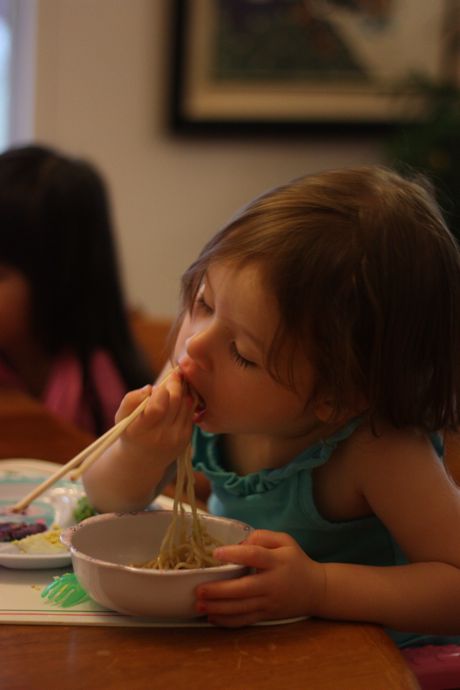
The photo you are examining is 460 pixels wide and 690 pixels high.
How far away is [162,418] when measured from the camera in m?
0.84

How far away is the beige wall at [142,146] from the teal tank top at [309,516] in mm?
2024

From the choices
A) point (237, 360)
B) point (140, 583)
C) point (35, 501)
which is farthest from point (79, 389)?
point (140, 583)

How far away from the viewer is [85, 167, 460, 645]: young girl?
0.81 metres

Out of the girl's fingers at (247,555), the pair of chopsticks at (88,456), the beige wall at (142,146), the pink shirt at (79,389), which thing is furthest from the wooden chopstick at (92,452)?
the beige wall at (142,146)

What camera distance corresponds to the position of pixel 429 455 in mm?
863

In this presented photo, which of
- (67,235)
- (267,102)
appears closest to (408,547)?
(67,235)

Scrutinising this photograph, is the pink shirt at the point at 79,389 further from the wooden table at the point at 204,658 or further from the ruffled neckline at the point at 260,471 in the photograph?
the wooden table at the point at 204,658

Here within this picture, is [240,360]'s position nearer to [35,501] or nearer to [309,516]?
[309,516]

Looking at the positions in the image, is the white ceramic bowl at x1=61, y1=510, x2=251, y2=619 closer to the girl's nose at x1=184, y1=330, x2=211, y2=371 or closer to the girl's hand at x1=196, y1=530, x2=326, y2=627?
the girl's hand at x1=196, y1=530, x2=326, y2=627

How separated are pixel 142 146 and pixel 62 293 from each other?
1.12 meters

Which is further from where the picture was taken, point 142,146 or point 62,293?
point 142,146

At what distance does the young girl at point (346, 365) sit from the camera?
810 millimetres

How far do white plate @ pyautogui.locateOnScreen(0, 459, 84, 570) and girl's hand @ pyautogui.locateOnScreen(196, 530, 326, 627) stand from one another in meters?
0.16

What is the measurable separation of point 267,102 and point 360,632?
7.60 ft
